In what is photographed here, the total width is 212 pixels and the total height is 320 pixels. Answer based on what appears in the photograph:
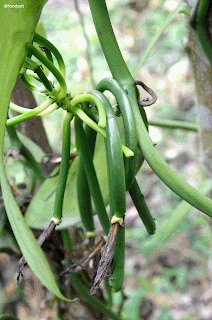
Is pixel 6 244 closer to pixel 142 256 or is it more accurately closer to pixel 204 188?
pixel 204 188

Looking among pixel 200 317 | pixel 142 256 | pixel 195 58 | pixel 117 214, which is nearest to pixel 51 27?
pixel 142 256

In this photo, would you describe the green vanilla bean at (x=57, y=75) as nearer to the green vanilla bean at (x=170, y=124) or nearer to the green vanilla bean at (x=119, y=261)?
the green vanilla bean at (x=119, y=261)

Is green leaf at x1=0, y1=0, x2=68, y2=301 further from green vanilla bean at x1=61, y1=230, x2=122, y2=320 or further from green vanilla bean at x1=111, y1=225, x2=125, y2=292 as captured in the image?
green vanilla bean at x1=61, y1=230, x2=122, y2=320

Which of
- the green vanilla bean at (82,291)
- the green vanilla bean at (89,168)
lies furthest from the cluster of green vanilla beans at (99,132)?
the green vanilla bean at (82,291)

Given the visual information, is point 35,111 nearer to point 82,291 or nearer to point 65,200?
point 65,200

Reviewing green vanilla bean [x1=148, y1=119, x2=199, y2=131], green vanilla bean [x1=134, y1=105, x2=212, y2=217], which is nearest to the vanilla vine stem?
green vanilla bean [x1=134, y1=105, x2=212, y2=217]

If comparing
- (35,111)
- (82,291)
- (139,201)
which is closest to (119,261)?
(139,201)
